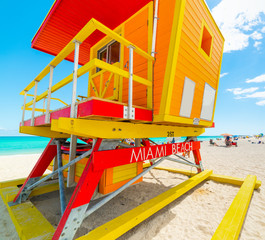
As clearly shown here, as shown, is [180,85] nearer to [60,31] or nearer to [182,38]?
[182,38]

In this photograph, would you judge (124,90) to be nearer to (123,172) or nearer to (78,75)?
(78,75)

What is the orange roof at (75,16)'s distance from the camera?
4.23m

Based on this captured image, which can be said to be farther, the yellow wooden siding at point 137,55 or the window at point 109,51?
the window at point 109,51

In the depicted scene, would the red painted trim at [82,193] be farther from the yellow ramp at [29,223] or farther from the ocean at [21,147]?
the ocean at [21,147]

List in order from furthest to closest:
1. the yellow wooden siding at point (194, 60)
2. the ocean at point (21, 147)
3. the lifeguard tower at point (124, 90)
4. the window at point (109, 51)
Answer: the ocean at point (21, 147) < the window at point (109, 51) < the yellow wooden siding at point (194, 60) < the lifeguard tower at point (124, 90)

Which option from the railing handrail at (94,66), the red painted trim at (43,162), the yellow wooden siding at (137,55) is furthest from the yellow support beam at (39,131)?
the yellow wooden siding at (137,55)

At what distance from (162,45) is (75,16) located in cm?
314

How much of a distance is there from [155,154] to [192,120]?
1.70 metres

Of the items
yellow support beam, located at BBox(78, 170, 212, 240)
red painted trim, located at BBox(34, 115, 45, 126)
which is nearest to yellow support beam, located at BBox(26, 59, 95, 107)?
red painted trim, located at BBox(34, 115, 45, 126)

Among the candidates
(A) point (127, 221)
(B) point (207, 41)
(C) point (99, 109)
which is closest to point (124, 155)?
(C) point (99, 109)

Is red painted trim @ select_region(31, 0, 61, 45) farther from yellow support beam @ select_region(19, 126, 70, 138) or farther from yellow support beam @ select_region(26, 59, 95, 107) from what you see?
yellow support beam @ select_region(19, 126, 70, 138)

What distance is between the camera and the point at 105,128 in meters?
2.47

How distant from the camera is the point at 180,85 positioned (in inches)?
137

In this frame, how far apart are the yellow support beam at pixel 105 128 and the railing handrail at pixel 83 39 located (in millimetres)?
1157
